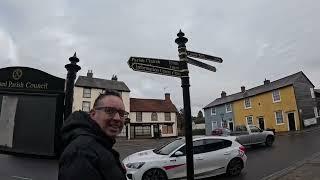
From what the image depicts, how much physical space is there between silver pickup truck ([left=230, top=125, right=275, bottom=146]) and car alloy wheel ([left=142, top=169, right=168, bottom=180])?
1068 centimetres

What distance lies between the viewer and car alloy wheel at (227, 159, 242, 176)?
35.9ft

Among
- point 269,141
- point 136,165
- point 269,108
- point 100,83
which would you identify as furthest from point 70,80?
point 100,83

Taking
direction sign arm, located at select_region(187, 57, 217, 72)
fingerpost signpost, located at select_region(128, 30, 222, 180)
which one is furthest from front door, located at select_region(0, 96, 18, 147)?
direction sign arm, located at select_region(187, 57, 217, 72)

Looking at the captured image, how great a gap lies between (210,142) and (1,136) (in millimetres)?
7954

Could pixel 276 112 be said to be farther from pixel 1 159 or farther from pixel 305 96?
pixel 1 159

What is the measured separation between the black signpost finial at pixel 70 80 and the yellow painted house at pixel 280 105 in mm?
36782

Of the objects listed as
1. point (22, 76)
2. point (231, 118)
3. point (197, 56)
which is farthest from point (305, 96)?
point (22, 76)

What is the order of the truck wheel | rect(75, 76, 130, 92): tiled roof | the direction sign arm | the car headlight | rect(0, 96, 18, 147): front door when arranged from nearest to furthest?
Answer: rect(0, 96, 18, 147): front door
the direction sign arm
the car headlight
the truck wheel
rect(75, 76, 130, 92): tiled roof

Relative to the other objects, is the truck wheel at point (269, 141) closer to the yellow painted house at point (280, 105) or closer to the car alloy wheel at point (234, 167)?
the car alloy wheel at point (234, 167)

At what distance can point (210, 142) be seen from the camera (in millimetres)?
10891

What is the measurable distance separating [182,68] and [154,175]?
4.96 metres

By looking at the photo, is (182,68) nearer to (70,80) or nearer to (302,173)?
(70,80)

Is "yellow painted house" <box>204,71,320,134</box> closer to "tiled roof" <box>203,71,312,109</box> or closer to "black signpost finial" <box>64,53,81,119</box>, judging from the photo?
"tiled roof" <box>203,71,312,109</box>

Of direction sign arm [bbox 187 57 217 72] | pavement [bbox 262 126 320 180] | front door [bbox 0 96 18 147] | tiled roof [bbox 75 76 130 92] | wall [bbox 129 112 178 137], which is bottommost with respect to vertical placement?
pavement [bbox 262 126 320 180]
